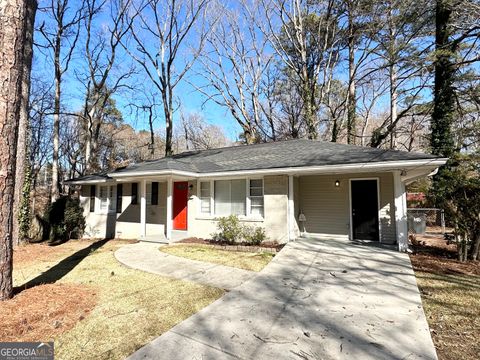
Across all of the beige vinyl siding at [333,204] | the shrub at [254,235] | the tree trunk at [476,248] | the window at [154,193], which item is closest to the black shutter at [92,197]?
the window at [154,193]

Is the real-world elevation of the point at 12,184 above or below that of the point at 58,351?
above

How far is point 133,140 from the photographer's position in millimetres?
31453

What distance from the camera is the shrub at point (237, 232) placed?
9008mm

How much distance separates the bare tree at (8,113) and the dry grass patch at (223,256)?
4.11 meters

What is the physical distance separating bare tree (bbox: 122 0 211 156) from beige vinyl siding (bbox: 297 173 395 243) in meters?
12.2

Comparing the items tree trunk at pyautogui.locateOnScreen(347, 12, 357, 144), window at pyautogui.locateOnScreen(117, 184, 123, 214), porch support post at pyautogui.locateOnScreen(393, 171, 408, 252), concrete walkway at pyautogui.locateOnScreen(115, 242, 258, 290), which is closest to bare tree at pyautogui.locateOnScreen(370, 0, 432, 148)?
tree trunk at pyautogui.locateOnScreen(347, 12, 357, 144)

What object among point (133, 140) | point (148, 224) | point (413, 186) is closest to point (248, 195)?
point (148, 224)

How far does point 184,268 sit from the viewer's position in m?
6.38

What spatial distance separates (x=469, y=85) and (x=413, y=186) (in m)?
6.89

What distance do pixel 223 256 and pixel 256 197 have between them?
2792 millimetres

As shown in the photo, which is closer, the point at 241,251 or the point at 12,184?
the point at 12,184

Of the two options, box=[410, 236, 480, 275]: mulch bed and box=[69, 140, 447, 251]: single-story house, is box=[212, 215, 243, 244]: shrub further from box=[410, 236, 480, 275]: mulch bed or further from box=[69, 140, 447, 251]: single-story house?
box=[410, 236, 480, 275]: mulch bed

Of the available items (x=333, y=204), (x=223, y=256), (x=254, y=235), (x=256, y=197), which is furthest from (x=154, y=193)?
(x=333, y=204)

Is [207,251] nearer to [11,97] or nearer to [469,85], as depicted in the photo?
[11,97]
